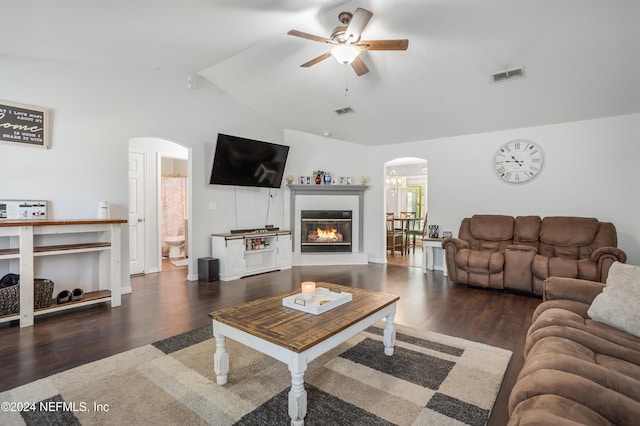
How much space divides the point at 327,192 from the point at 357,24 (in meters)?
4.02

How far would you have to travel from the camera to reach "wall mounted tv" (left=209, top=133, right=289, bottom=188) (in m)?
5.00

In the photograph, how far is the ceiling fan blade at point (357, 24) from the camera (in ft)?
8.00

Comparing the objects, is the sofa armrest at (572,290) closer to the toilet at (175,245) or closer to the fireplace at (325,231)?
the fireplace at (325,231)

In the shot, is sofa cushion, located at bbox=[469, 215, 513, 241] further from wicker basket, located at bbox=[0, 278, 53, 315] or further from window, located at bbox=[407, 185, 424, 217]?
window, located at bbox=[407, 185, 424, 217]

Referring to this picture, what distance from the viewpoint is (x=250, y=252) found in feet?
17.6

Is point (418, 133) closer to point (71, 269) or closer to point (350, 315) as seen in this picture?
point (350, 315)

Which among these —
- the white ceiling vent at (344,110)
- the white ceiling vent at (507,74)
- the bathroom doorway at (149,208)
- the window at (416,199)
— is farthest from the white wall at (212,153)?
the window at (416,199)

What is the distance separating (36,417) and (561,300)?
3.34m

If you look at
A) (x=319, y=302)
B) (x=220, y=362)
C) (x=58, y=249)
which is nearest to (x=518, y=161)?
(x=319, y=302)

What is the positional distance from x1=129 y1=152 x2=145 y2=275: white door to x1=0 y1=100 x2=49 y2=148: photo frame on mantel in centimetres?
171

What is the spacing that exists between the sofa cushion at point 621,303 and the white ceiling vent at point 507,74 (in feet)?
8.01

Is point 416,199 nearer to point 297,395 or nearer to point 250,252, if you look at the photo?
point 250,252

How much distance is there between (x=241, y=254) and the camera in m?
5.09

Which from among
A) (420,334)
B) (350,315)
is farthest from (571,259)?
(350,315)
